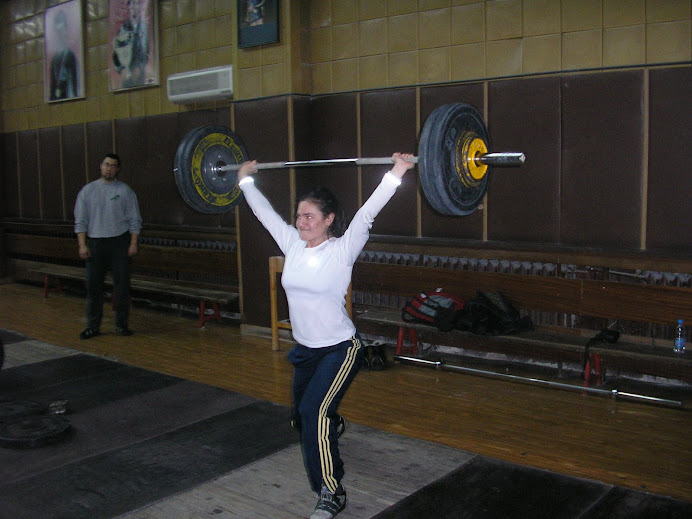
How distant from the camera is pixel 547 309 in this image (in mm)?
4539

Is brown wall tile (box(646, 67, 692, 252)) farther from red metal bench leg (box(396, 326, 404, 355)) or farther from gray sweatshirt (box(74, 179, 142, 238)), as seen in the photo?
gray sweatshirt (box(74, 179, 142, 238))

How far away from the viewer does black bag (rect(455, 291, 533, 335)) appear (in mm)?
4496

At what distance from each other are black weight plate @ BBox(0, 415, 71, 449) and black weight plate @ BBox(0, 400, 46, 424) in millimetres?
48

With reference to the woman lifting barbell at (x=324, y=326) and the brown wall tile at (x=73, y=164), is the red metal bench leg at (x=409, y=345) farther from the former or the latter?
the brown wall tile at (x=73, y=164)

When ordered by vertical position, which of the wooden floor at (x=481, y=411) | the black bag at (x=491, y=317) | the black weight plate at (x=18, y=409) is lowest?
the wooden floor at (x=481, y=411)

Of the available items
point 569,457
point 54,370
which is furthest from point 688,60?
point 54,370

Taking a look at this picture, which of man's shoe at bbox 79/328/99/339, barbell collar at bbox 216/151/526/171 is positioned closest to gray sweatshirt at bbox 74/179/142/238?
man's shoe at bbox 79/328/99/339

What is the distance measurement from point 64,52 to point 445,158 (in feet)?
20.7

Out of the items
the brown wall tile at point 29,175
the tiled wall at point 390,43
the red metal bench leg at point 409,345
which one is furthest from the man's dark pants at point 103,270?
the brown wall tile at point 29,175

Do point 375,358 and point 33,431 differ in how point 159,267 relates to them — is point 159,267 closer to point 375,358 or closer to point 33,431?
point 375,358

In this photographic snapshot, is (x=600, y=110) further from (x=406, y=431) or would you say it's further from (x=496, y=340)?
(x=406, y=431)

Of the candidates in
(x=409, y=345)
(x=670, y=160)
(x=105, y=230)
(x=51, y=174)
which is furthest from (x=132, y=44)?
→ (x=670, y=160)

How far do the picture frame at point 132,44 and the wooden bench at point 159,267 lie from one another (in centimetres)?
159

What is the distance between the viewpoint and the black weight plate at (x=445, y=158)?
2.85 metres
